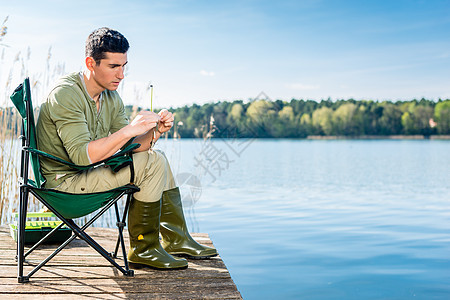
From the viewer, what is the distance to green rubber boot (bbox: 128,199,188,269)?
7.36 feet

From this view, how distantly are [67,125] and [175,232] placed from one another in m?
0.92

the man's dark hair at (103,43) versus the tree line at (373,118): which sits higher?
the tree line at (373,118)

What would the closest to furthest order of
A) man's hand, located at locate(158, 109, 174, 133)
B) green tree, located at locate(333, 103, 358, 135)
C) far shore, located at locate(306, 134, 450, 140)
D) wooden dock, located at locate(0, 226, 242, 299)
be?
wooden dock, located at locate(0, 226, 242, 299)
man's hand, located at locate(158, 109, 174, 133)
green tree, located at locate(333, 103, 358, 135)
far shore, located at locate(306, 134, 450, 140)

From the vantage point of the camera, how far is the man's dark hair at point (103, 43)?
2.03m

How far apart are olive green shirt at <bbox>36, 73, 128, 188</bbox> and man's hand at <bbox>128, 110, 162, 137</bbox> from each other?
8.4 inches

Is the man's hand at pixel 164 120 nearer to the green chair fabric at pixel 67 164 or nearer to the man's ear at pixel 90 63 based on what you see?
the green chair fabric at pixel 67 164

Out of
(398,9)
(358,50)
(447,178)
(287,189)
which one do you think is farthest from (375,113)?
(287,189)

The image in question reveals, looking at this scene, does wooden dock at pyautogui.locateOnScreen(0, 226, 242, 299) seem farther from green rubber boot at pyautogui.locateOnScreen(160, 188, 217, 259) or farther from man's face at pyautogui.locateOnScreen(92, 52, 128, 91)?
man's face at pyautogui.locateOnScreen(92, 52, 128, 91)

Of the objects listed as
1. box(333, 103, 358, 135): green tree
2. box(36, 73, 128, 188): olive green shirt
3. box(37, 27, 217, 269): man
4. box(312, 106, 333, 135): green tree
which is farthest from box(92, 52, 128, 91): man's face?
box(333, 103, 358, 135): green tree

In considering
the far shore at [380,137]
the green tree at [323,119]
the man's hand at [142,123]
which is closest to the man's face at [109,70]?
the man's hand at [142,123]

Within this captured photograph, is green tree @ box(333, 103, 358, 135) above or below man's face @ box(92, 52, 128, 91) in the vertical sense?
above

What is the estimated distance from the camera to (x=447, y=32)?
51188mm

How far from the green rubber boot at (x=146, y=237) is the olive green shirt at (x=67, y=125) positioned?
0.38m

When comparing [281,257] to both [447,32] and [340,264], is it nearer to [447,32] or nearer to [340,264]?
[340,264]
